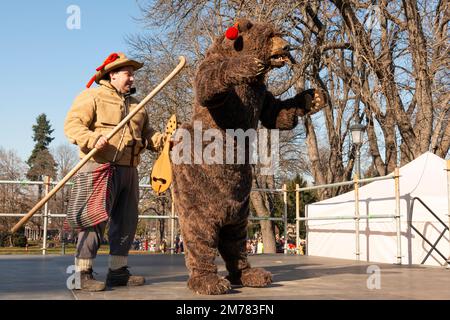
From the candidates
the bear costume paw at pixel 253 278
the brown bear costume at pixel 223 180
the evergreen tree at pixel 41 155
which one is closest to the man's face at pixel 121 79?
the brown bear costume at pixel 223 180

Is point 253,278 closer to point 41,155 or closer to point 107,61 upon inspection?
point 107,61

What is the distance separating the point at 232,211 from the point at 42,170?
38727mm

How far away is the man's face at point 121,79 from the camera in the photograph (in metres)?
3.65

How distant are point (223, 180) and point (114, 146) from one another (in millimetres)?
771

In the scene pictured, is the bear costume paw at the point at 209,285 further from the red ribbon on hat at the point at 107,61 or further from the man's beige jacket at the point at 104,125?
the red ribbon on hat at the point at 107,61

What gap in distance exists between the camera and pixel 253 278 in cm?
338

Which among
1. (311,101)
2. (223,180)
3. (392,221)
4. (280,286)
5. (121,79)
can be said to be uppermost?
(121,79)

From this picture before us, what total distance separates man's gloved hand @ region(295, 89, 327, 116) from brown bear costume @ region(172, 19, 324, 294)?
1.19 ft


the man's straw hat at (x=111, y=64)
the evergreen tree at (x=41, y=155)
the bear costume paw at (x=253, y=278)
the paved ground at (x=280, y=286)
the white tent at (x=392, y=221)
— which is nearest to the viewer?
the paved ground at (x=280, y=286)

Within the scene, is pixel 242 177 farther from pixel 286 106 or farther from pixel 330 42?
pixel 330 42

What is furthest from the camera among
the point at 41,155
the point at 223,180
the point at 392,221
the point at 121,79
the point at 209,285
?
the point at 41,155

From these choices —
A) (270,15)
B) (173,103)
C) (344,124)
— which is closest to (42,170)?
(173,103)

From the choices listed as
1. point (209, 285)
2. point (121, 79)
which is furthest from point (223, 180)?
point (121, 79)

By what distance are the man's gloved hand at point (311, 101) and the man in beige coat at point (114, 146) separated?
3.28ft
